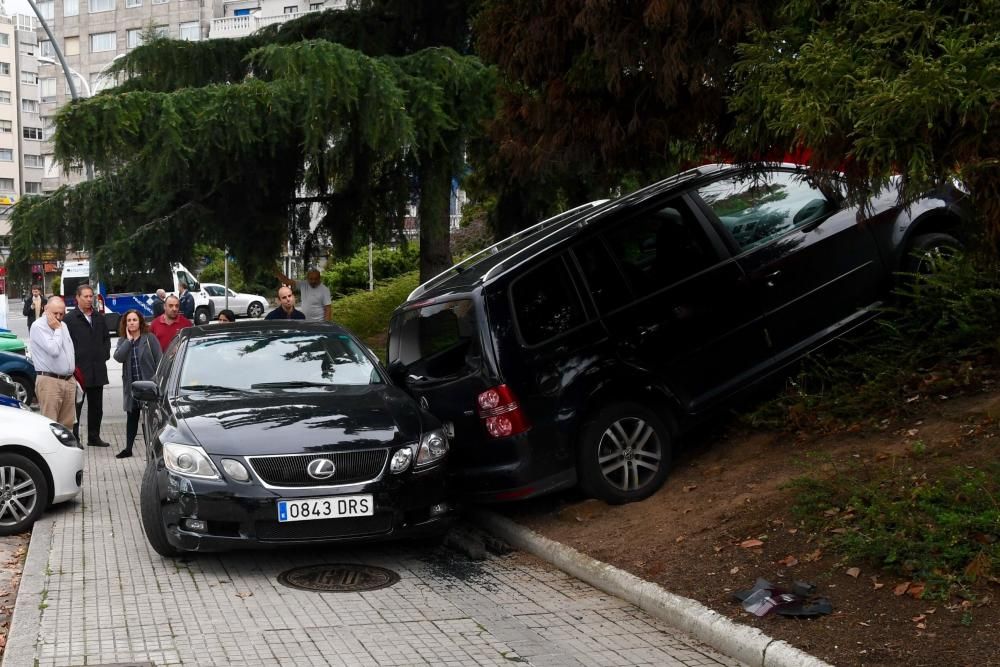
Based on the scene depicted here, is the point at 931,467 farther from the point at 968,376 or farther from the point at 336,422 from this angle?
the point at 336,422

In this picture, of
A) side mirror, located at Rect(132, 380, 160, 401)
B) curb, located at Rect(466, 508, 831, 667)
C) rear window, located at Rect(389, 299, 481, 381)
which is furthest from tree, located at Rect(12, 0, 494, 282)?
curb, located at Rect(466, 508, 831, 667)

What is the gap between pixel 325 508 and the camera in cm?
686

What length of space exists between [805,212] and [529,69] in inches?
94.8

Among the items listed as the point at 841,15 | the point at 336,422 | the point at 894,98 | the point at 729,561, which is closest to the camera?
the point at 894,98

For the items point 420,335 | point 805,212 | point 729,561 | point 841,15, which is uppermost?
point 841,15

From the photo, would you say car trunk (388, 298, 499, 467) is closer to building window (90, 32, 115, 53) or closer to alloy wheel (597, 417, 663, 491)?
alloy wheel (597, 417, 663, 491)

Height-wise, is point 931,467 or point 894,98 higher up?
point 894,98

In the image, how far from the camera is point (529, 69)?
8.34 meters

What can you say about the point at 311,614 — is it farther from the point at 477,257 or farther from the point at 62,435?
the point at 477,257

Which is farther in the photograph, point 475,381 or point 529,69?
point 529,69

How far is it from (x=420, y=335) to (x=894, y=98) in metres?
4.49

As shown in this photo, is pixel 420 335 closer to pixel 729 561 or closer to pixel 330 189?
pixel 729 561

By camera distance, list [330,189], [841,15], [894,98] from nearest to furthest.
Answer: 1. [894,98]
2. [841,15]
3. [330,189]

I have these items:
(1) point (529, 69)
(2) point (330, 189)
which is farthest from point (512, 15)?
(2) point (330, 189)
